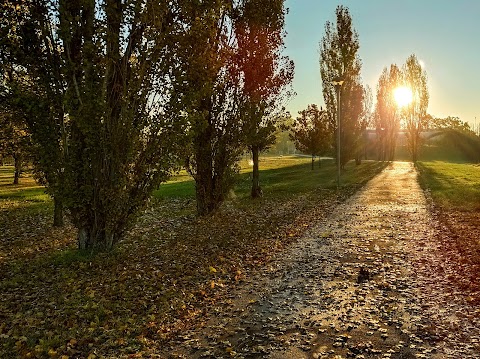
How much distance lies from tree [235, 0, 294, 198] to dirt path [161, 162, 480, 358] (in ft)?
30.1

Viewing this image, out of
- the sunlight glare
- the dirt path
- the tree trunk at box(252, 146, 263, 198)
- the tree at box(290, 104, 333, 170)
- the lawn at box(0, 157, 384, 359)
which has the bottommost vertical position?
the dirt path

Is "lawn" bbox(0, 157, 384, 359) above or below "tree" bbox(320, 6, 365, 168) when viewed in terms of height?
below

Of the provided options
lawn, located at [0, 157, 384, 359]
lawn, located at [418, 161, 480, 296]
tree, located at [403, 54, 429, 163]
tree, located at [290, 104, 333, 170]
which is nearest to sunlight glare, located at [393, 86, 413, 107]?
tree, located at [403, 54, 429, 163]

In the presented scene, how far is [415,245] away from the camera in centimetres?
1346

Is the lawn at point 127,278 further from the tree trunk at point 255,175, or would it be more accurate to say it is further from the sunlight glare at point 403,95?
the sunlight glare at point 403,95

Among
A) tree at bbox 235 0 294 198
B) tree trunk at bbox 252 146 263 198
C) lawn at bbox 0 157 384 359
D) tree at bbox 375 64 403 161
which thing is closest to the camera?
lawn at bbox 0 157 384 359

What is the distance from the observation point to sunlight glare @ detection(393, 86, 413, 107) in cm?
5884

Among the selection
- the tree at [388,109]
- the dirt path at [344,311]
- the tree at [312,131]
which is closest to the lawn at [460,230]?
the dirt path at [344,311]

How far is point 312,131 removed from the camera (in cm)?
5206

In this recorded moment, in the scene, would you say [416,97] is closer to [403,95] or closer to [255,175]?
[403,95]

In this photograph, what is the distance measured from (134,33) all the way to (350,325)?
9.42 m

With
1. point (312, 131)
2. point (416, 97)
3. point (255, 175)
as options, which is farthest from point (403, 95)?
point (255, 175)

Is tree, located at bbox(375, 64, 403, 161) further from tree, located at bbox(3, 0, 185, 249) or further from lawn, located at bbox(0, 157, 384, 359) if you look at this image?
tree, located at bbox(3, 0, 185, 249)

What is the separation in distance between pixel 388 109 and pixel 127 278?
2548 inches
